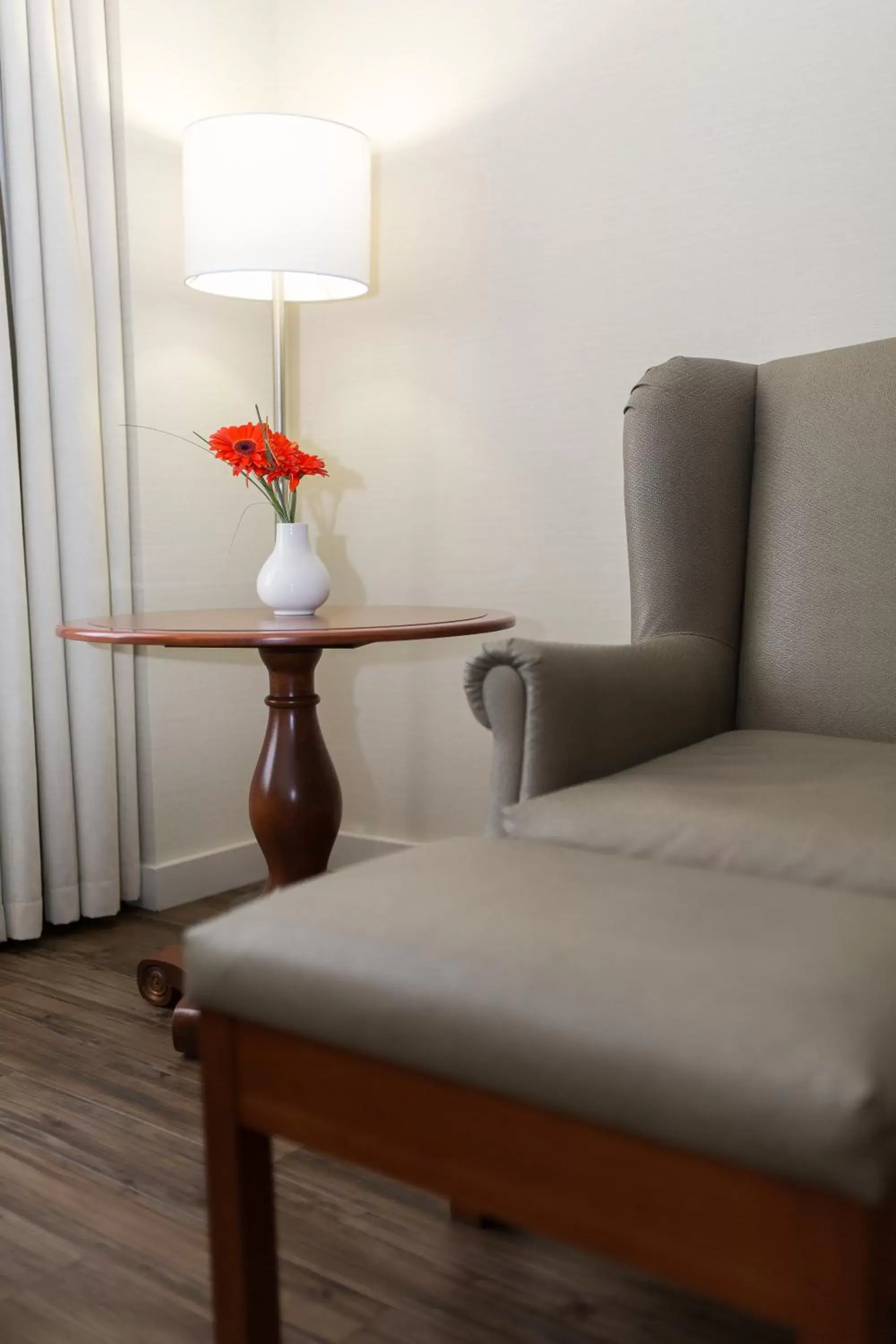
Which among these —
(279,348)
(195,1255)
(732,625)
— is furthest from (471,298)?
(195,1255)

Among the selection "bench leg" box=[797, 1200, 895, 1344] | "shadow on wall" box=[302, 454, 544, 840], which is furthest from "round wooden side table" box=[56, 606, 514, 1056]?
"bench leg" box=[797, 1200, 895, 1344]

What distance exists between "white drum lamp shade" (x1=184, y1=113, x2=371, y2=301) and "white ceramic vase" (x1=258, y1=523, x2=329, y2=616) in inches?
19.1

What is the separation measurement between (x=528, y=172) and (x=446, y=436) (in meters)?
0.54

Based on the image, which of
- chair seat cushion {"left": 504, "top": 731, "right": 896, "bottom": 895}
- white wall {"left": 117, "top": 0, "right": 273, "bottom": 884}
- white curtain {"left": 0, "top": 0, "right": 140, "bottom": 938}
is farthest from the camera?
white wall {"left": 117, "top": 0, "right": 273, "bottom": 884}

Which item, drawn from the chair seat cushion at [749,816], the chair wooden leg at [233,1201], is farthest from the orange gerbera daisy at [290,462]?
the chair wooden leg at [233,1201]

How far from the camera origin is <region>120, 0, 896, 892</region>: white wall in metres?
2.04

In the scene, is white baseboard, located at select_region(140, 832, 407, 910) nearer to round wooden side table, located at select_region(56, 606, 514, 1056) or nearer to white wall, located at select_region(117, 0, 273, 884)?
white wall, located at select_region(117, 0, 273, 884)

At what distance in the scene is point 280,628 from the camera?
1763 millimetres

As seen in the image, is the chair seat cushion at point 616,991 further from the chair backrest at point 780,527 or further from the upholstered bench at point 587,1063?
the chair backrest at point 780,527

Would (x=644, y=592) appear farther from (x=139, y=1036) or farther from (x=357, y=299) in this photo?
(x=357, y=299)

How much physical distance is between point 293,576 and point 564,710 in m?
0.75

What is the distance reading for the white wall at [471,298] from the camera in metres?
2.04

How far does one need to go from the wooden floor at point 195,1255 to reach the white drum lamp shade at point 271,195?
1.37 meters

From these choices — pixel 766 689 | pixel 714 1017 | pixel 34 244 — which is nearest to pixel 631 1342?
pixel 714 1017
